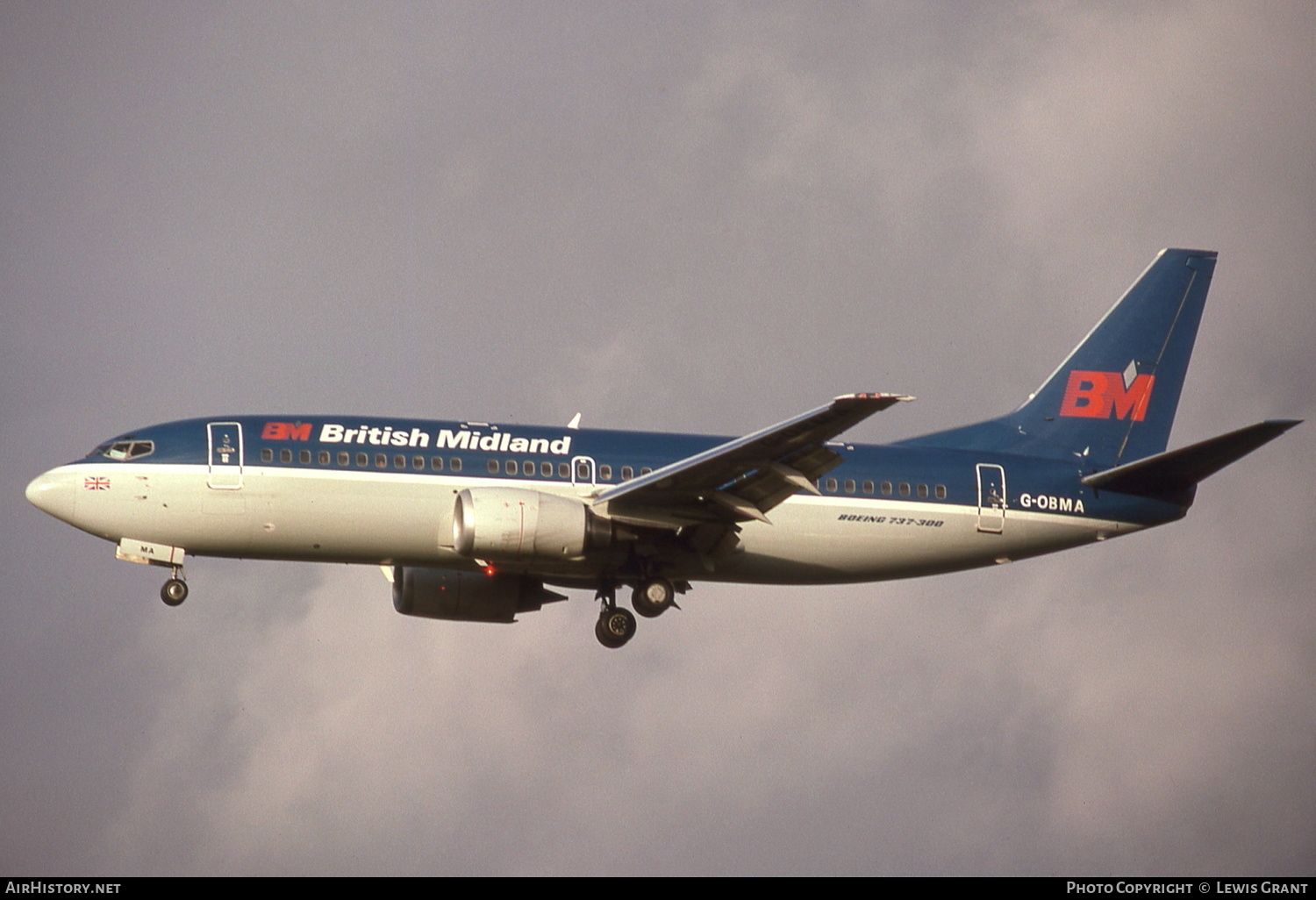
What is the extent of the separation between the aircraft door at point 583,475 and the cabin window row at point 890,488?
5.94 metres

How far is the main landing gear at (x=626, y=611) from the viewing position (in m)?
42.5

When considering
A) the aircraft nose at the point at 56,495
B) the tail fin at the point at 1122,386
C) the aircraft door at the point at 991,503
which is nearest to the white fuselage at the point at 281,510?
the aircraft nose at the point at 56,495

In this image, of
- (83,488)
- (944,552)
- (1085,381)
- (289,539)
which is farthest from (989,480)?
(83,488)

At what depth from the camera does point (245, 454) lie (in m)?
39.9

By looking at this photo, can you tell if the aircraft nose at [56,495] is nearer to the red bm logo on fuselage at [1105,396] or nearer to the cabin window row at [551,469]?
the cabin window row at [551,469]

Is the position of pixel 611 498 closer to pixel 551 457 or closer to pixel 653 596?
pixel 551 457

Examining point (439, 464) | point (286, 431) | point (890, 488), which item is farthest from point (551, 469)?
point (890, 488)

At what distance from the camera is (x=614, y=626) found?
43000 millimetres

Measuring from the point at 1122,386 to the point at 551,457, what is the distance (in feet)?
57.4

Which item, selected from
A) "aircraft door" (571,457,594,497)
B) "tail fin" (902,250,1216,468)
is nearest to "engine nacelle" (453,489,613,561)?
"aircraft door" (571,457,594,497)

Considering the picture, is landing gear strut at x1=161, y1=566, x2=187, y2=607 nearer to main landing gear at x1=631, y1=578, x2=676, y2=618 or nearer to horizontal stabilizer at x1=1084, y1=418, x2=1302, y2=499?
main landing gear at x1=631, y1=578, x2=676, y2=618

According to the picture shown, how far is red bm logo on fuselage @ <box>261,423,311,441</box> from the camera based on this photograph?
132 ft

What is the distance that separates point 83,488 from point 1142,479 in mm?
26136

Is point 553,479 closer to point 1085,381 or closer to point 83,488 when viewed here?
point 83,488
